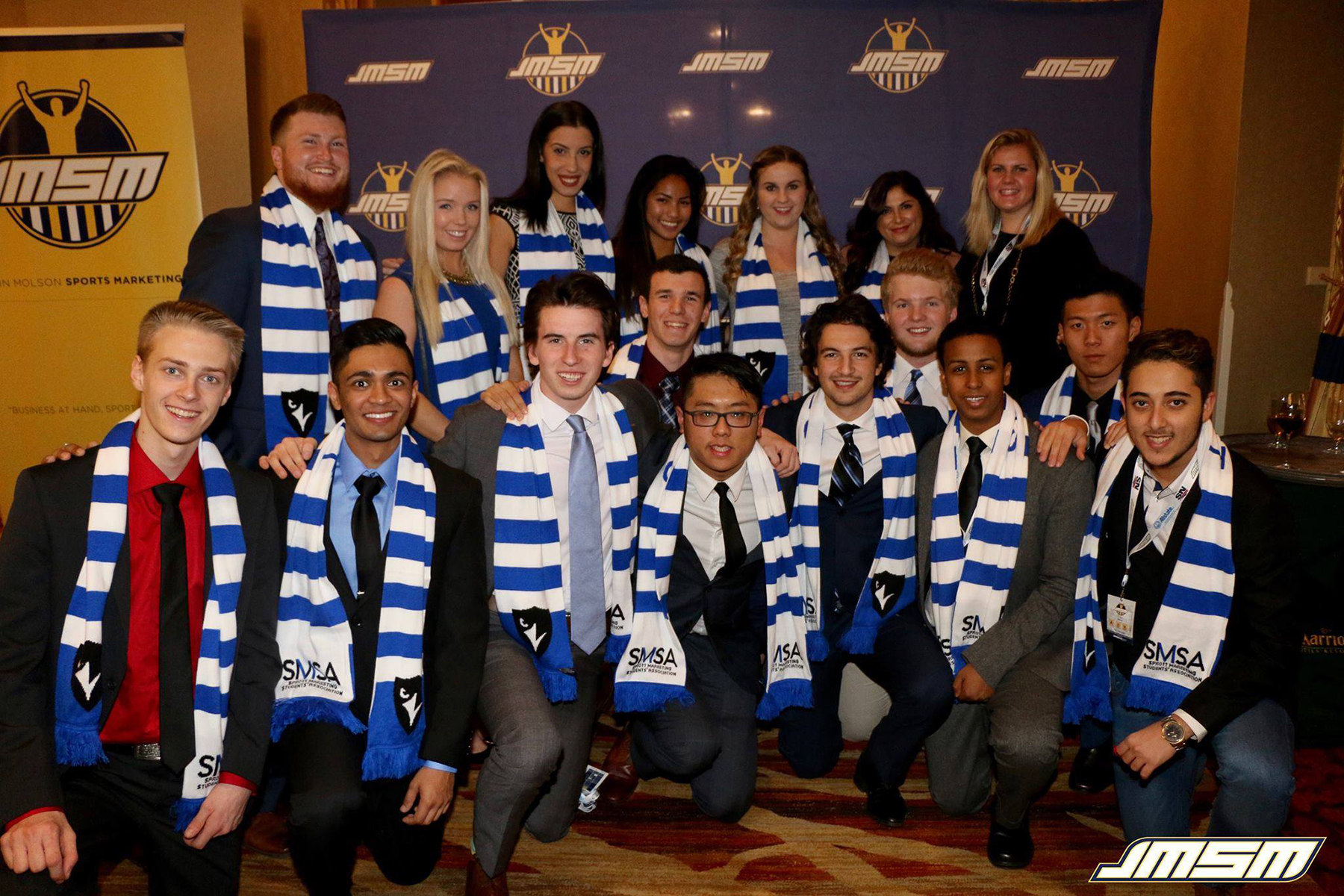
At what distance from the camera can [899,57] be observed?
5996 mm

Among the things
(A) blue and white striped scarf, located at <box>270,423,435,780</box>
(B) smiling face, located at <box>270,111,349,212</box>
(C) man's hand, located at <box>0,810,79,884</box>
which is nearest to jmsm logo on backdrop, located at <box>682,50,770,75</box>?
(B) smiling face, located at <box>270,111,349,212</box>

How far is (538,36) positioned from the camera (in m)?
6.00

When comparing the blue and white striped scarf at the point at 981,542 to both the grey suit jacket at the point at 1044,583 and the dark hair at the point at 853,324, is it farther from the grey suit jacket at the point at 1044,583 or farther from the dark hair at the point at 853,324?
the dark hair at the point at 853,324

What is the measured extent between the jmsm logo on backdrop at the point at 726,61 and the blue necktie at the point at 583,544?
3469 millimetres

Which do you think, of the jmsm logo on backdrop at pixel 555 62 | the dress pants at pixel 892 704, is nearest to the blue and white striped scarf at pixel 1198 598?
the dress pants at pixel 892 704

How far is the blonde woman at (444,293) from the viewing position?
3.74 m

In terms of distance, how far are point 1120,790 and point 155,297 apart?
5.69m

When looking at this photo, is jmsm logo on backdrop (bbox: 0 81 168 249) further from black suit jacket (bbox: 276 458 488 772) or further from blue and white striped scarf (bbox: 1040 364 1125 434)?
blue and white striped scarf (bbox: 1040 364 1125 434)

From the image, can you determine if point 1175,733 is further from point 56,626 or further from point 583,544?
point 56,626

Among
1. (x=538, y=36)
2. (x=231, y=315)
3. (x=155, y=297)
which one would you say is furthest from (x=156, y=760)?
(x=538, y=36)

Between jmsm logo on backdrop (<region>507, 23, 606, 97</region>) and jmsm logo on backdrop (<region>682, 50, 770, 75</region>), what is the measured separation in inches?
22.6

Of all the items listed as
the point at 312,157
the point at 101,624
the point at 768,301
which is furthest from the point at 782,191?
the point at 101,624

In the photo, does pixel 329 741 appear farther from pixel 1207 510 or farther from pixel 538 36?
pixel 538 36

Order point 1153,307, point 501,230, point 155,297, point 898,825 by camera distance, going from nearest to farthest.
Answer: point 898,825 < point 501,230 < point 155,297 < point 1153,307
